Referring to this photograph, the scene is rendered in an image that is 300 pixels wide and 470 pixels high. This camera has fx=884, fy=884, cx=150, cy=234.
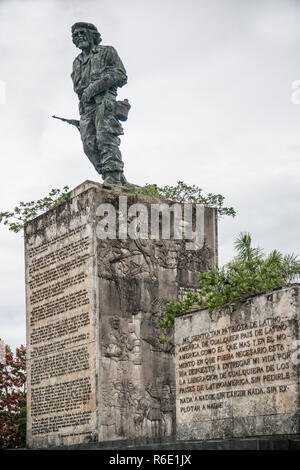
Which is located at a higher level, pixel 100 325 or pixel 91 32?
pixel 91 32

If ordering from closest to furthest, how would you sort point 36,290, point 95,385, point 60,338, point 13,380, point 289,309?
point 289,309 → point 95,385 → point 60,338 → point 36,290 → point 13,380

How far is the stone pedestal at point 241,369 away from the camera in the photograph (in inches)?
521

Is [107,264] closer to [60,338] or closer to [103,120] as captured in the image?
[60,338]

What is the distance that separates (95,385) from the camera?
18094 mm

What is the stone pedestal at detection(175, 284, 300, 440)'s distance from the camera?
1323 cm

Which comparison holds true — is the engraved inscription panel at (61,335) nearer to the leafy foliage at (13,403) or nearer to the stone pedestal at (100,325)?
the stone pedestal at (100,325)

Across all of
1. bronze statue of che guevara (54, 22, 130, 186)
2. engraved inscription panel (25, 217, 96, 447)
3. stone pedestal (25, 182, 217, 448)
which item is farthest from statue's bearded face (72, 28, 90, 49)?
engraved inscription panel (25, 217, 96, 447)

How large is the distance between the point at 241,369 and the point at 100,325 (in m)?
4.95

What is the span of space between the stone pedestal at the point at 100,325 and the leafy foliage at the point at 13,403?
7087 mm

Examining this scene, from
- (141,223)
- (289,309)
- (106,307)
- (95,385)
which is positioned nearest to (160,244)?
(141,223)

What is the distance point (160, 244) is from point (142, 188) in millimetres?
1414

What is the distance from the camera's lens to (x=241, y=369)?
1412 cm

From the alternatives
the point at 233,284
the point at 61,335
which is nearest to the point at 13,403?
the point at 61,335

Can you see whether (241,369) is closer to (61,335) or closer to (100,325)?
(100,325)
